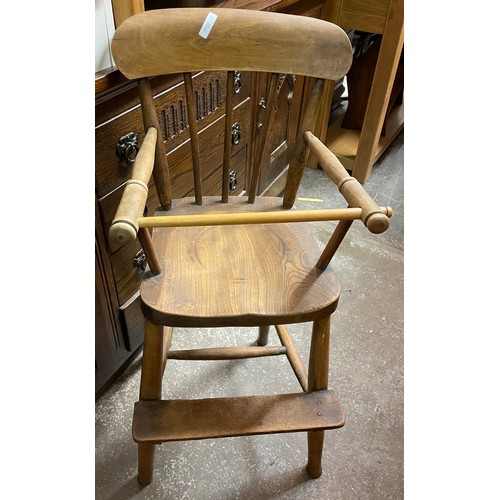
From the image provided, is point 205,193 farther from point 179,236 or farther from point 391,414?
point 391,414

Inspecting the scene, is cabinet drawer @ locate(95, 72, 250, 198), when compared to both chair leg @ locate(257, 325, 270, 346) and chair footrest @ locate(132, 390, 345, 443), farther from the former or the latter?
chair leg @ locate(257, 325, 270, 346)

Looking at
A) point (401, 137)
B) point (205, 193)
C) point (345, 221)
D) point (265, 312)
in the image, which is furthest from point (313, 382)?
point (401, 137)

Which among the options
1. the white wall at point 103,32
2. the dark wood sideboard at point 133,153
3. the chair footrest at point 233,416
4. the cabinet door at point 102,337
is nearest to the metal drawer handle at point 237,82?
the dark wood sideboard at point 133,153

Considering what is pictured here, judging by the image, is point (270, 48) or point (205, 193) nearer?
point (270, 48)

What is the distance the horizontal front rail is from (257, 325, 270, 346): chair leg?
67 centimetres

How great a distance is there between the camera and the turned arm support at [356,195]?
663mm

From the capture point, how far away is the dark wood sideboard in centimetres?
86

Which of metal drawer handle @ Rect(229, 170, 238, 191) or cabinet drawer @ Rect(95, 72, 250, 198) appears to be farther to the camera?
metal drawer handle @ Rect(229, 170, 238, 191)

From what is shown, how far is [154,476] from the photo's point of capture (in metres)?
1.03

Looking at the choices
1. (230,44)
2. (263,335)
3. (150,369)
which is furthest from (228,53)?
(263,335)

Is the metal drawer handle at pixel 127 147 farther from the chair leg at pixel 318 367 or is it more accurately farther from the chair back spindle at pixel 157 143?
the chair leg at pixel 318 367

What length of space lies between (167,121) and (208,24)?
252mm

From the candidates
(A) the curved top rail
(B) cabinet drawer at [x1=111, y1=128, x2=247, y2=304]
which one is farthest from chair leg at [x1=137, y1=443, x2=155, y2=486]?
(A) the curved top rail

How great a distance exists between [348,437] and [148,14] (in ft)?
3.42
